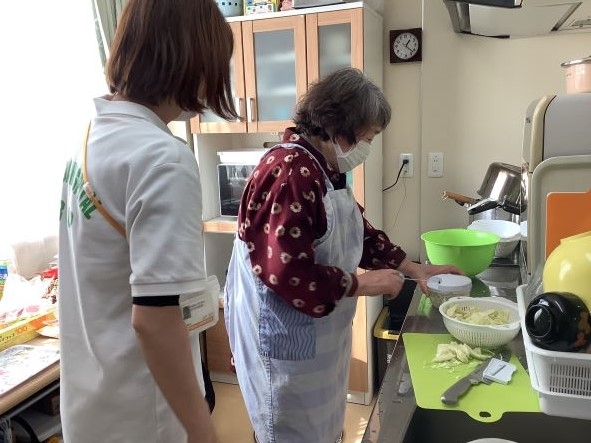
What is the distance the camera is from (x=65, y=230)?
0.86 metres

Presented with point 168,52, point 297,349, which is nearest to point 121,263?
point 168,52

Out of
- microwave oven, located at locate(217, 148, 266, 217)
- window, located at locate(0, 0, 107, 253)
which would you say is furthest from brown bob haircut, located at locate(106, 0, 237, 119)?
microwave oven, located at locate(217, 148, 266, 217)

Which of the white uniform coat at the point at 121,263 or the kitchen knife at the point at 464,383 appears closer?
the white uniform coat at the point at 121,263

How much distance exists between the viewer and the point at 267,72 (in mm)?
2365

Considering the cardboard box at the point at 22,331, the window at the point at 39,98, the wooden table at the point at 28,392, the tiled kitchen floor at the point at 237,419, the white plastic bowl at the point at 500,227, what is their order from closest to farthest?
the wooden table at the point at 28,392 → the cardboard box at the point at 22,331 → the white plastic bowl at the point at 500,227 → the window at the point at 39,98 → the tiled kitchen floor at the point at 237,419

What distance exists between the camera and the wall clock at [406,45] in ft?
7.67

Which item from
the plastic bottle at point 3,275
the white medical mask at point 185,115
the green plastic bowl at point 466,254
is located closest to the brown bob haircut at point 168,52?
the white medical mask at point 185,115

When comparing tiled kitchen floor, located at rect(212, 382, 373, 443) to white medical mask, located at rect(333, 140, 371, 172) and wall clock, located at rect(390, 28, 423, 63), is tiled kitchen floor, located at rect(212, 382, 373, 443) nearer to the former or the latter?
white medical mask, located at rect(333, 140, 371, 172)

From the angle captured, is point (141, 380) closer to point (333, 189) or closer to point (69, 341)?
point (69, 341)

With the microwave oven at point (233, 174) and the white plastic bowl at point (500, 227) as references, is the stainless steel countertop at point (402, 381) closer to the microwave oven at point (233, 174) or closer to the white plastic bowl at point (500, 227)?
the white plastic bowl at point (500, 227)

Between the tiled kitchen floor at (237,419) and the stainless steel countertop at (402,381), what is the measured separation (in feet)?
3.26

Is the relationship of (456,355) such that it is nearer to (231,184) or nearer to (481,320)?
(481,320)

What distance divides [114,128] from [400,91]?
6.08 feet

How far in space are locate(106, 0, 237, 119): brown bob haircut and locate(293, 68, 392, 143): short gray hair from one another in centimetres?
45
